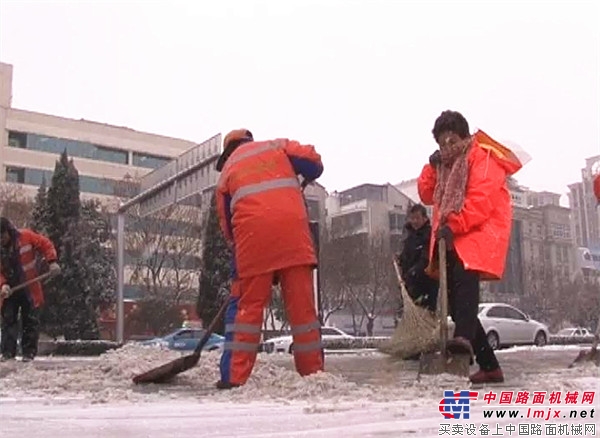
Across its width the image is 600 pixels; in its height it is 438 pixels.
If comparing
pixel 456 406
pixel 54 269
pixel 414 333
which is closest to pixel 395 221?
pixel 54 269

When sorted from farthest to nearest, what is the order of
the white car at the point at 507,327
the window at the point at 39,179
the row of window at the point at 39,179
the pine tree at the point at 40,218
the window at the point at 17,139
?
the window at the point at 17,139 → the window at the point at 39,179 → the row of window at the point at 39,179 → the pine tree at the point at 40,218 → the white car at the point at 507,327

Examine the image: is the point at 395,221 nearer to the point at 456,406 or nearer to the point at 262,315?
the point at 262,315

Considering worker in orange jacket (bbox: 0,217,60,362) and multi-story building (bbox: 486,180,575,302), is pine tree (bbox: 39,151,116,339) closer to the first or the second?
worker in orange jacket (bbox: 0,217,60,362)

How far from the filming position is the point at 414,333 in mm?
5707

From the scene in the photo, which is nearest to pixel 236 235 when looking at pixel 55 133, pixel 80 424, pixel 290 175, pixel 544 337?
pixel 290 175

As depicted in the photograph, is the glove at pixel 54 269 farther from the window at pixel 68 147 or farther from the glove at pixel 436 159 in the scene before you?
the window at pixel 68 147

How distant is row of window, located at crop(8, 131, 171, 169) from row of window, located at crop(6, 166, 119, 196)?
1.89m

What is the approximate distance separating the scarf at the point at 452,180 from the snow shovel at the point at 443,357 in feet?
0.74

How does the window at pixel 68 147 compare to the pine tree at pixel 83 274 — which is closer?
the pine tree at pixel 83 274

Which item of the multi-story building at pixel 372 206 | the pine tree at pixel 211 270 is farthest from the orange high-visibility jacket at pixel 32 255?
the multi-story building at pixel 372 206

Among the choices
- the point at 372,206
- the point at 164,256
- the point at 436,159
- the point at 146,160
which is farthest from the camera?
the point at 146,160

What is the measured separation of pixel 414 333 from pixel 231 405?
2616mm

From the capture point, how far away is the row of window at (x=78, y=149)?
58312mm

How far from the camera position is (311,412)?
9.82ft
